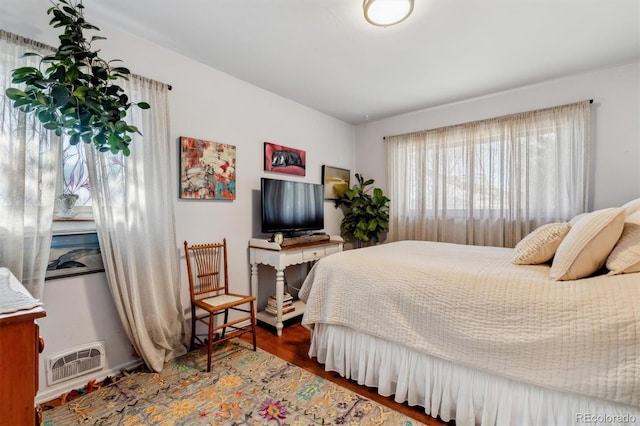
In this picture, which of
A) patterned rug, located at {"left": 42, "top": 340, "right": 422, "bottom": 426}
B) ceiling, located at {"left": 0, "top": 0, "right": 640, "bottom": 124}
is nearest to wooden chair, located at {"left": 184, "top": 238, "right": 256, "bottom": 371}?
patterned rug, located at {"left": 42, "top": 340, "right": 422, "bottom": 426}

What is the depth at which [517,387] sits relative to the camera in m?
1.38

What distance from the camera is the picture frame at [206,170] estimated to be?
2439mm

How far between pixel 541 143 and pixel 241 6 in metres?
3.11

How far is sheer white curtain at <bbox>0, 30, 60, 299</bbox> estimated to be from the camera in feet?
5.13

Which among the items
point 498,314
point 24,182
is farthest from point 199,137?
point 498,314

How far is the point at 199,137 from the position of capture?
8.37 ft

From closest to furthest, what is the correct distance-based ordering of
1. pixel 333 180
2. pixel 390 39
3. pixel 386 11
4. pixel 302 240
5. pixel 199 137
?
pixel 386 11 < pixel 390 39 < pixel 199 137 < pixel 302 240 < pixel 333 180

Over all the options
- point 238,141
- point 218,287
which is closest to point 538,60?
point 238,141

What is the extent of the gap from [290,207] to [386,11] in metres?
2.01

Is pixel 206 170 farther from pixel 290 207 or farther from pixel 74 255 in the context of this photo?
pixel 74 255

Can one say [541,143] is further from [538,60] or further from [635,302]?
[635,302]

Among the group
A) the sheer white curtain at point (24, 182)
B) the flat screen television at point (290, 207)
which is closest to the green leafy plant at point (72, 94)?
the sheer white curtain at point (24, 182)

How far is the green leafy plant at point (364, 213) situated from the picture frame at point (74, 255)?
9.46 feet
